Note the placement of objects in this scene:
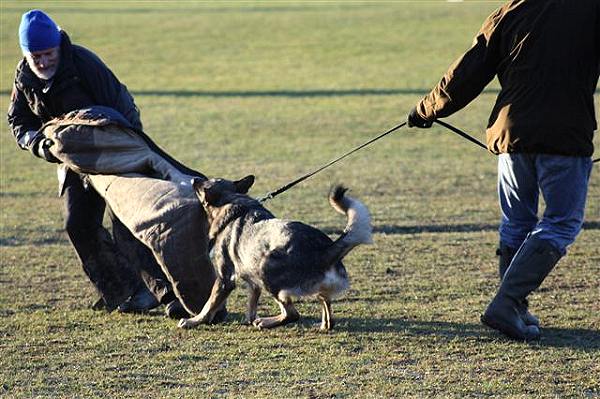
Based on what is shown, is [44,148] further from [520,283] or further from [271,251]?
[520,283]

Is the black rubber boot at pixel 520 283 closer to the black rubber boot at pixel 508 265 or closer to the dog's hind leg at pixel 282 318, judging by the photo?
the black rubber boot at pixel 508 265

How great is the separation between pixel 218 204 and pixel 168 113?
41.0ft

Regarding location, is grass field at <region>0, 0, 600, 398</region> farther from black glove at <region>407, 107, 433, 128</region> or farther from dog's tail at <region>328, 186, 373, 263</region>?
black glove at <region>407, 107, 433, 128</region>

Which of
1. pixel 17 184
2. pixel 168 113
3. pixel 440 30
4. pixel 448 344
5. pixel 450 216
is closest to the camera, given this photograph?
pixel 448 344

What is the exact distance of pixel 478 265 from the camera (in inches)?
328

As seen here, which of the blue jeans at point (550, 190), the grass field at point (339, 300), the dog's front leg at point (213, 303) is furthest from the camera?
the dog's front leg at point (213, 303)

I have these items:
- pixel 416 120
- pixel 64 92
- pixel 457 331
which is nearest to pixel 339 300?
pixel 457 331

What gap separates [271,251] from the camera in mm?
6223

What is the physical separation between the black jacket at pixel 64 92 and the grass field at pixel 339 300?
47.5 inches

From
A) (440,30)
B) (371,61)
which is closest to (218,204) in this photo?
(371,61)

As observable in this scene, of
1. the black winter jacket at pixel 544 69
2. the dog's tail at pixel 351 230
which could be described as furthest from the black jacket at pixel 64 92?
the black winter jacket at pixel 544 69

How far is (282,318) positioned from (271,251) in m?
0.53

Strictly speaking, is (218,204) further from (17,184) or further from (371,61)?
(371,61)

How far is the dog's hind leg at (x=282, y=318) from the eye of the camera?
21.4 feet
